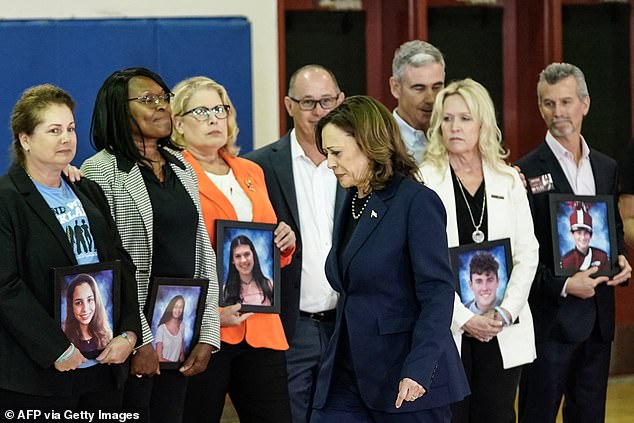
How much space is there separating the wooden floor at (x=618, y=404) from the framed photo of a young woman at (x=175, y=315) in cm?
251

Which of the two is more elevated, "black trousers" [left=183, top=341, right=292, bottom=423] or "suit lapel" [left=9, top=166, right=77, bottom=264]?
"suit lapel" [left=9, top=166, right=77, bottom=264]

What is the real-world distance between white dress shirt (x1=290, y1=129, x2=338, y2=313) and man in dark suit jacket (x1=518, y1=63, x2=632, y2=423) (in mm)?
910

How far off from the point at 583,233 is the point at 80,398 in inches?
→ 93.0

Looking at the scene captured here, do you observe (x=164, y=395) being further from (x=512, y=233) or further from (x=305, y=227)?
(x=512, y=233)

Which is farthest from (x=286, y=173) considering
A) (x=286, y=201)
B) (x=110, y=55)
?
(x=110, y=55)

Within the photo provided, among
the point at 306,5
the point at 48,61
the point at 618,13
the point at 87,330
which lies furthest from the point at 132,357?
the point at 618,13

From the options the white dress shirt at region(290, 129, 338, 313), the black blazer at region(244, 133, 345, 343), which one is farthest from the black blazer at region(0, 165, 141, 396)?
the white dress shirt at region(290, 129, 338, 313)

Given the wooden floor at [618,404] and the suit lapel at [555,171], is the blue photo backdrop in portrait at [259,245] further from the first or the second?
the wooden floor at [618,404]

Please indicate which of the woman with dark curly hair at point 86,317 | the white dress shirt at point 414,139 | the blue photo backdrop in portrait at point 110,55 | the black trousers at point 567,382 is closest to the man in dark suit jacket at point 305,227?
the white dress shirt at point 414,139

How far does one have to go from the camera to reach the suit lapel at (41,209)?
349 cm

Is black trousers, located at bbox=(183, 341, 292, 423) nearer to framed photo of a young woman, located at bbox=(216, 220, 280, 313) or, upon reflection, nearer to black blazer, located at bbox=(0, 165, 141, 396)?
framed photo of a young woman, located at bbox=(216, 220, 280, 313)

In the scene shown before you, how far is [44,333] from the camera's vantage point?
11.2ft

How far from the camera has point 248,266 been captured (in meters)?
4.28

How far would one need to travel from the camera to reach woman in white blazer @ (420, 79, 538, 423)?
173 inches
